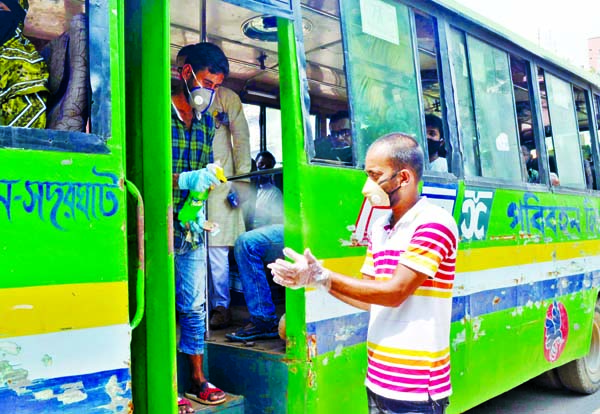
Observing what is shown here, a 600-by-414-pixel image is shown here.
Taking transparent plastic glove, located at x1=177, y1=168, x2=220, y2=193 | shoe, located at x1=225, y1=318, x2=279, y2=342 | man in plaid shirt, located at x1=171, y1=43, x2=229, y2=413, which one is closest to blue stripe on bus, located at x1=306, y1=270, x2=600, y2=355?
shoe, located at x1=225, y1=318, x2=279, y2=342

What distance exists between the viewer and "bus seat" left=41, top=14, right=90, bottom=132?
209cm

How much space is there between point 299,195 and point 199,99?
0.74 m

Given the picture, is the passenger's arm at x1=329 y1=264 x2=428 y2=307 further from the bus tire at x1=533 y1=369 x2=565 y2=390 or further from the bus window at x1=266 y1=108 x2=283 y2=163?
the bus tire at x1=533 y1=369 x2=565 y2=390

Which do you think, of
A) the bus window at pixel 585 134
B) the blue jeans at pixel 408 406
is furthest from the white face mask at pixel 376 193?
the bus window at pixel 585 134

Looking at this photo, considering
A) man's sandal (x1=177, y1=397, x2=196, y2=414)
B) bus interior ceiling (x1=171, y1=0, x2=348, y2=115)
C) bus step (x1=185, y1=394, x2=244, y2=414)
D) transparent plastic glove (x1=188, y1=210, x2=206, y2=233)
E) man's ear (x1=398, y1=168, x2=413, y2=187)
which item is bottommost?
bus step (x1=185, y1=394, x2=244, y2=414)

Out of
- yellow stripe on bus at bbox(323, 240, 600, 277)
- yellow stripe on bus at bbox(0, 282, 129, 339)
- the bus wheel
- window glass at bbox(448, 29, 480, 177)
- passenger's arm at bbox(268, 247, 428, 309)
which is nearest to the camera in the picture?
yellow stripe on bus at bbox(0, 282, 129, 339)

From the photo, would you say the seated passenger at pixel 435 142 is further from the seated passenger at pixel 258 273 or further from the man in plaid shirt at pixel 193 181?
the man in plaid shirt at pixel 193 181

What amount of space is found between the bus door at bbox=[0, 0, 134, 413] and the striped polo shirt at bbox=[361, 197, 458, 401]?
927mm

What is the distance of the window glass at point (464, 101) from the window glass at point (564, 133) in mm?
1443

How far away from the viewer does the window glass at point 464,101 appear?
403 centimetres

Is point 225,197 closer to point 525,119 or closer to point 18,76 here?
point 18,76

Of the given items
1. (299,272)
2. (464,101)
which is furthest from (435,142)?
(299,272)

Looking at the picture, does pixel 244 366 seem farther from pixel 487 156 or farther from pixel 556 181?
pixel 556 181

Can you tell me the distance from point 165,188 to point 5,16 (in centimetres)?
83
